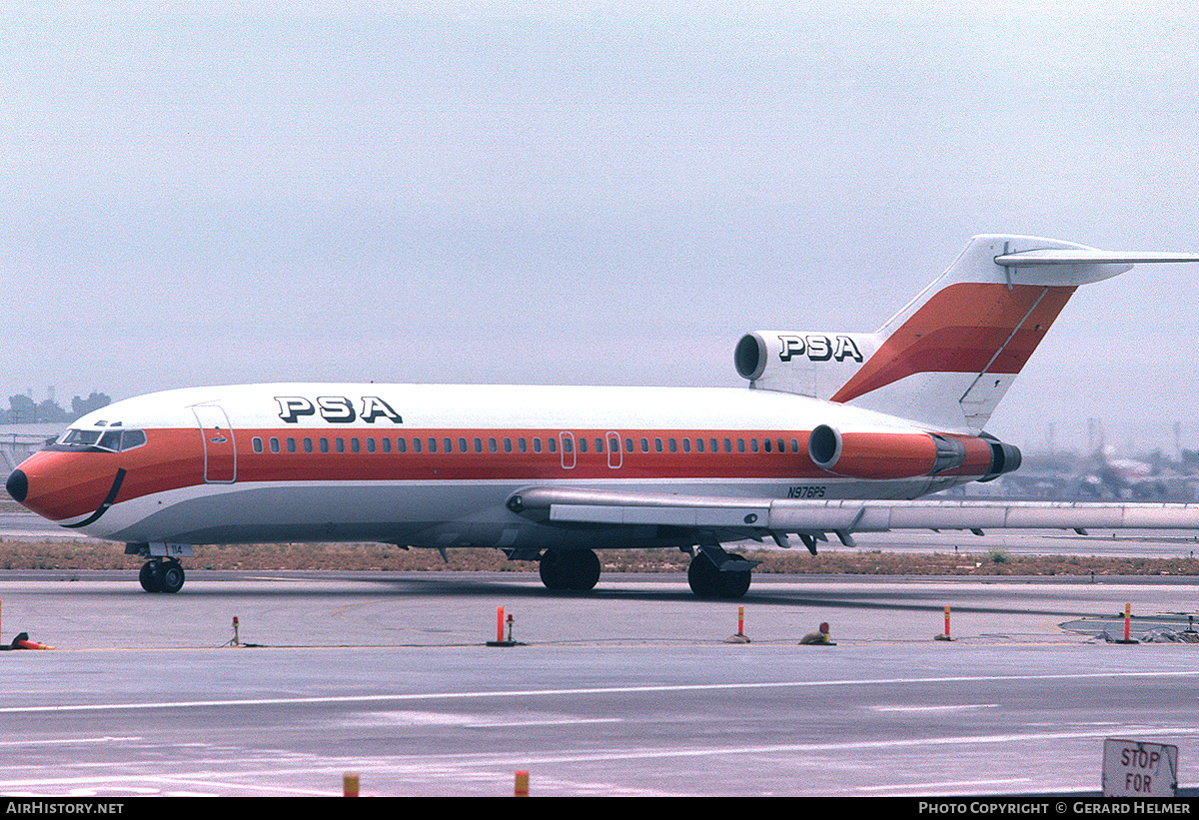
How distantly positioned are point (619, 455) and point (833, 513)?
240 inches

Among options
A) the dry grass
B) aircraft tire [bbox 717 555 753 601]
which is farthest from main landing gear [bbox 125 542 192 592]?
aircraft tire [bbox 717 555 753 601]

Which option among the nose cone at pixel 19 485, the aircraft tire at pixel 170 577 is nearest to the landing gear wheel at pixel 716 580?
the aircraft tire at pixel 170 577

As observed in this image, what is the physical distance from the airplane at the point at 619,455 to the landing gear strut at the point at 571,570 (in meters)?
0.05

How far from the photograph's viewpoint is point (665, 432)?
42.0 meters

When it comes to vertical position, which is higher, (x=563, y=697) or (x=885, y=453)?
(x=885, y=453)

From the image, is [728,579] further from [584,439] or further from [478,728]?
[478,728]

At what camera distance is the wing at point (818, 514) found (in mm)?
35906

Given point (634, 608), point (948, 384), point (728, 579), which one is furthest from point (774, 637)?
point (948, 384)

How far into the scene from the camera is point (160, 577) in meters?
36.0

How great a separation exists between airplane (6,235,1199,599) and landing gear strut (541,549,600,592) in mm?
51

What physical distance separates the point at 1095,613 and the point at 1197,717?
61.1 ft

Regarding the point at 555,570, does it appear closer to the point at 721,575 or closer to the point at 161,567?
the point at 721,575

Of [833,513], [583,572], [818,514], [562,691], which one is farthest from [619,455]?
[562,691]

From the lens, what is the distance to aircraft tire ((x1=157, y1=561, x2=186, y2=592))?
36.1 m
